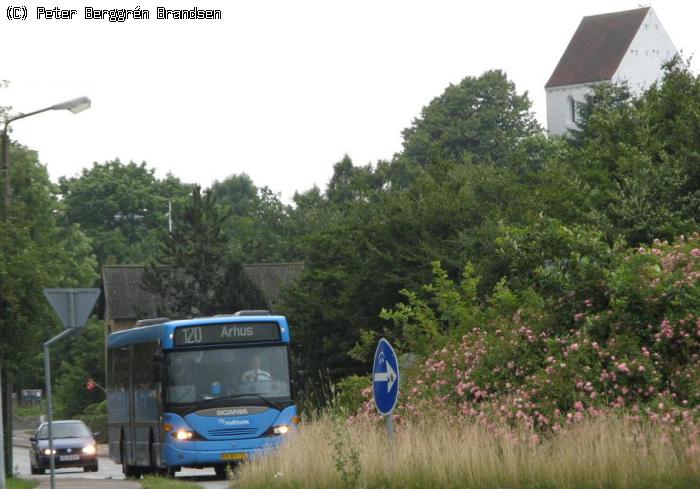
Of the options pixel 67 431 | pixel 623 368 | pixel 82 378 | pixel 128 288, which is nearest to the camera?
pixel 623 368

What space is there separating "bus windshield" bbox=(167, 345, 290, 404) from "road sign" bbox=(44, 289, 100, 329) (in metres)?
6.09

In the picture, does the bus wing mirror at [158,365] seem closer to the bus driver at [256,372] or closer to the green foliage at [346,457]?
the bus driver at [256,372]

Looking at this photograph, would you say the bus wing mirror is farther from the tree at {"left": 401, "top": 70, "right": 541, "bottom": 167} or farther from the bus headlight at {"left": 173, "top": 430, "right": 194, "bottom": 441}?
the tree at {"left": 401, "top": 70, "right": 541, "bottom": 167}

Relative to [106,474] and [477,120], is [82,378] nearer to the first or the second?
[477,120]

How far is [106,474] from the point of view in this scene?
38906mm

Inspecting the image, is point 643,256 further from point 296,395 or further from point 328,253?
point 328,253

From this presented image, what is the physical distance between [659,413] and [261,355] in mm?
11620

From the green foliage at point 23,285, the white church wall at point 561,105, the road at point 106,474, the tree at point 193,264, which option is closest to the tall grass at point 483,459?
the road at point 106,474

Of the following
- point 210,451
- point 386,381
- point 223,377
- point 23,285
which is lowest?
point 210,451

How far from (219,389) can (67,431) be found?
14.4 metres

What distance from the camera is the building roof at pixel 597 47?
120 m

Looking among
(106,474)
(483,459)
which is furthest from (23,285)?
(483,459)

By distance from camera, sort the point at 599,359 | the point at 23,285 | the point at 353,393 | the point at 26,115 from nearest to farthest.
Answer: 1. the point at 599,359
2. the point at 23,285
3. the point at 26,115
4. the point at 353,393

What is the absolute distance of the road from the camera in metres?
27.8
